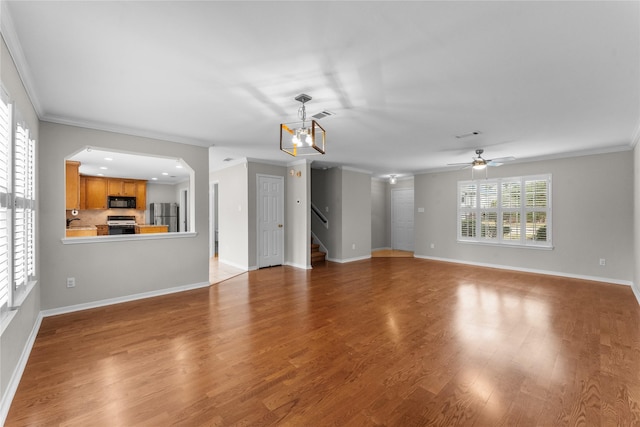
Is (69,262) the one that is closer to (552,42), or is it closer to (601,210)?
(552,42)

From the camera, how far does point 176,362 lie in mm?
2533

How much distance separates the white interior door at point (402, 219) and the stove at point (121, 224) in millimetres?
8494

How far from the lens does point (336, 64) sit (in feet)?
7.60

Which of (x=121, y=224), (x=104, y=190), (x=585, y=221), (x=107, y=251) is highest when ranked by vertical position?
(x=104, y=190)

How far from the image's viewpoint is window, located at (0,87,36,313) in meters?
2.00

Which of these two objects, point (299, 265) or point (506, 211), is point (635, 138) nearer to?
point (506, 211)

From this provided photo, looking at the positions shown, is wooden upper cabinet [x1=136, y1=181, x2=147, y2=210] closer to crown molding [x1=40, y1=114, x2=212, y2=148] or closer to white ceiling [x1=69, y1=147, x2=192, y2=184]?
white ceiling [x1=69, y1=147, x2=192, y2=184]

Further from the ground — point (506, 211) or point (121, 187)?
point (121, 187)

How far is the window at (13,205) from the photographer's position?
1995 millimetres

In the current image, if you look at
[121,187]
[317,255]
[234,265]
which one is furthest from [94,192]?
[317,255]

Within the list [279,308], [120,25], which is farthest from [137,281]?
[120,25]

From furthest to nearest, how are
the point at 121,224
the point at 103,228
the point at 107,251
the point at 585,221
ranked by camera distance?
the point at 121,224, the point at 103,228, the point at 585,221, the point at 107,251

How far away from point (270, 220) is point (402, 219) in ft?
16.3

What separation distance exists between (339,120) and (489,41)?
6.31ft
